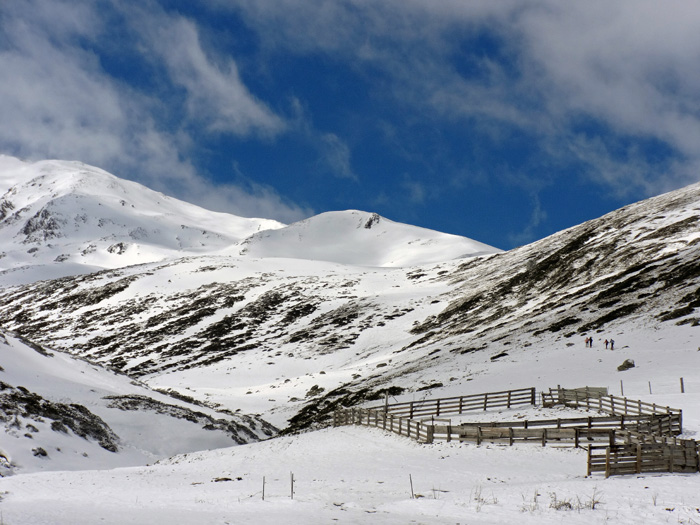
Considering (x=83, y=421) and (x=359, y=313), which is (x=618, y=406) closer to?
(x=83, y=421)

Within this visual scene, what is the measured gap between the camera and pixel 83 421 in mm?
31062

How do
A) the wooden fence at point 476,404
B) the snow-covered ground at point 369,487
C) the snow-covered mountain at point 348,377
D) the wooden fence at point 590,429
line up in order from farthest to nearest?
the wooden fence at point 476,404, the wooden fence at point 590,429, the snow-covered mountain at point 348,377, the snow-covered ground at point 369,487

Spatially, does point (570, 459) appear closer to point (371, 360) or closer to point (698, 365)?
point (698, 365)

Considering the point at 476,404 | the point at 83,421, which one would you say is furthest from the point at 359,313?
the point at 83,421

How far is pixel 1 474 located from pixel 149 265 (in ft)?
512

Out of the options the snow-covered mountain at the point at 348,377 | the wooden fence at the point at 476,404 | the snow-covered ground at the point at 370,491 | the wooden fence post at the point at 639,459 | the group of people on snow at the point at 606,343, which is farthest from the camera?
the group of people on snow at the point at 606,343

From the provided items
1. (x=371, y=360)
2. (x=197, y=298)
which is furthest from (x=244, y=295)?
(x=371, y=360)

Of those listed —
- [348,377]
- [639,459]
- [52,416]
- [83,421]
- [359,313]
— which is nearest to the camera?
[639,459]

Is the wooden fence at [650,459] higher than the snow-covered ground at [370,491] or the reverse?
higher

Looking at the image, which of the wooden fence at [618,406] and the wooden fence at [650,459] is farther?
the wooden fence at [618,406]

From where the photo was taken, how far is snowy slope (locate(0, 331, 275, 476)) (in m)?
26.0

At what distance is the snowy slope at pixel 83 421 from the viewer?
1022 inches

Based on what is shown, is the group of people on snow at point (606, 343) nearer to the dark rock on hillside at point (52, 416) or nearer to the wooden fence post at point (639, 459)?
the wooden fence post at point (639, 459)

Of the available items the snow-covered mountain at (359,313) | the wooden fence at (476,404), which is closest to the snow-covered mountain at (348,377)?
the snow-covered mountain at (359,313)
